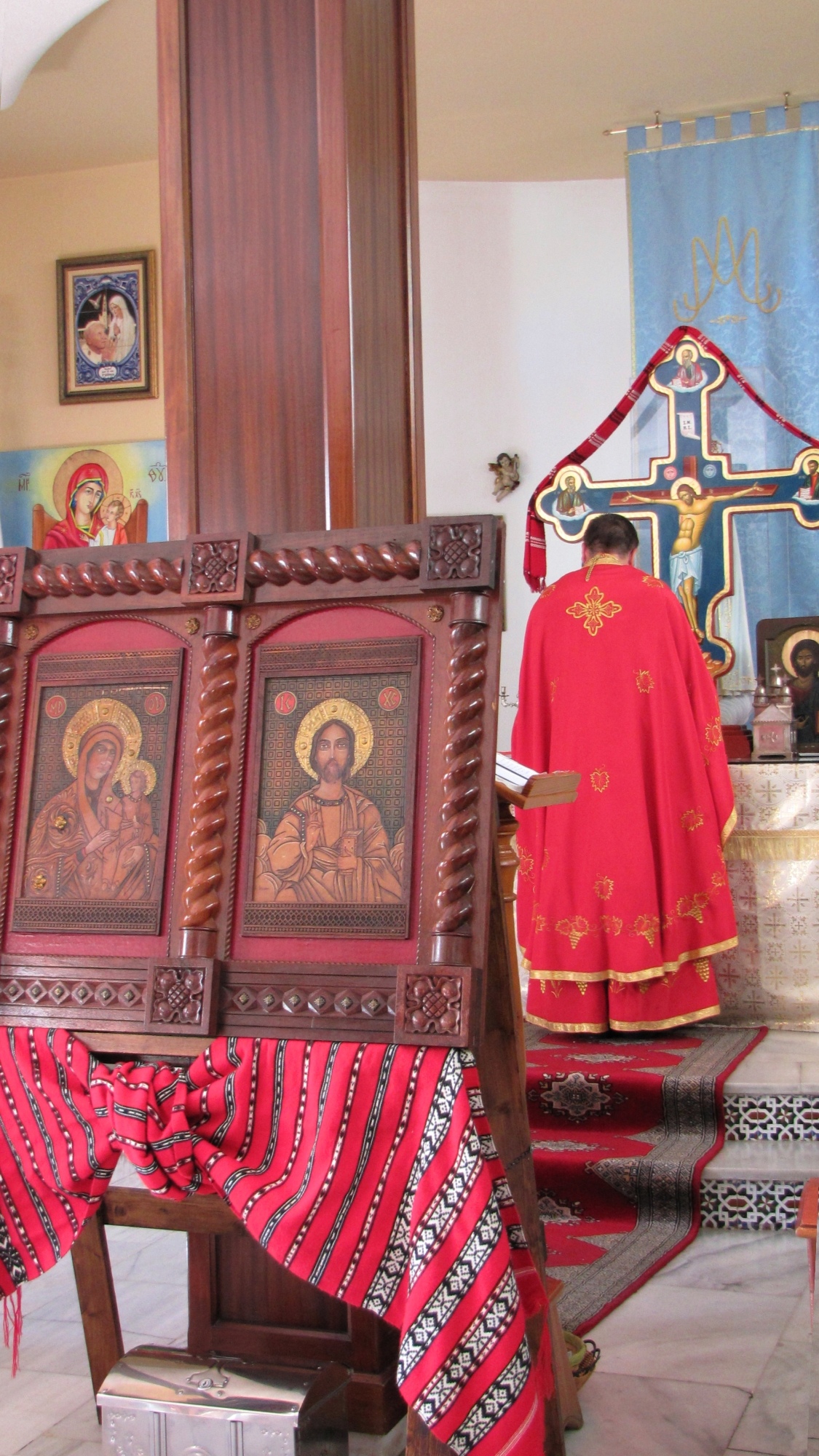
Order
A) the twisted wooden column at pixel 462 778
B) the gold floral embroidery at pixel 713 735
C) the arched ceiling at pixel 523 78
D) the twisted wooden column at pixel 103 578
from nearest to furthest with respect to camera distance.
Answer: the twisted wooden column at pixel 462 778 → the twisted wooden column at pixel 103 578 → the gold floral embroidery at pixel 713 735 → the arched ceiling at pixel 523 78


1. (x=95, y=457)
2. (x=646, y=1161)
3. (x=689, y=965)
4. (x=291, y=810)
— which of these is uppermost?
(x=95, y=457)

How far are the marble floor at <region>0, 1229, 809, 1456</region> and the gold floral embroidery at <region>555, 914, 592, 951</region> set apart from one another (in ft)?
3.47

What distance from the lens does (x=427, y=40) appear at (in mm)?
6746

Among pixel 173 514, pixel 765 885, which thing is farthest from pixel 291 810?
pixel 765 885

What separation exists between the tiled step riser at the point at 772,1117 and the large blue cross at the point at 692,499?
Result: 2.00m

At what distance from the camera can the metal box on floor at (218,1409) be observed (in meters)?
1.91

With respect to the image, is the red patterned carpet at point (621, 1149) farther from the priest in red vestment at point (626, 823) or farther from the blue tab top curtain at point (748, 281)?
the blue tab top curtain at point (748, 281)

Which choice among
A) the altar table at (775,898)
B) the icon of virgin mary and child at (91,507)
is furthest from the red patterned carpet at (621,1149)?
the icon of virgin mary and child at (91,507)

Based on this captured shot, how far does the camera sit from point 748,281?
285 inches

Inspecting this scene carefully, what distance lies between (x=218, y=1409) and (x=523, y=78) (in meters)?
6.83

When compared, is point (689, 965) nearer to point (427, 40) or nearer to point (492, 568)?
point (492, 568)

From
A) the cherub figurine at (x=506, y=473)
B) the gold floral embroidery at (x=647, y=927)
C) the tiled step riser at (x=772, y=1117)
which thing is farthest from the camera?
A: the cherub figurine at (x=506, y=473)

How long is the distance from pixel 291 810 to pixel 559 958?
8.29 ft

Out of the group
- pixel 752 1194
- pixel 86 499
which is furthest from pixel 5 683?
pixel 86 499
